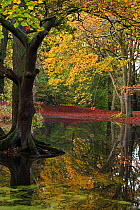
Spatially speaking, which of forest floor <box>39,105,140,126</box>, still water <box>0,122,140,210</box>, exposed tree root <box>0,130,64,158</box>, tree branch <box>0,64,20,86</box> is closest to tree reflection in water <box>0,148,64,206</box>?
still water <box>0,122,140,210</box>

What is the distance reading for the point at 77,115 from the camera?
3008cm

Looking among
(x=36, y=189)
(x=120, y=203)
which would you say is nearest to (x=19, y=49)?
(x=36, y=189)

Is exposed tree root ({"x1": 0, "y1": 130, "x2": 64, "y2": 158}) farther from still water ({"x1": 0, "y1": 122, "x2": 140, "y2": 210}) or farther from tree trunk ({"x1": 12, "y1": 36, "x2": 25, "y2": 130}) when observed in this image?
tree trunk ({"x1": 12, "y1": 36, "x2": 25, "y2": 130})

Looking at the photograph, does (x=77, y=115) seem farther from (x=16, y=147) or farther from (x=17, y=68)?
(x=16, y=147)

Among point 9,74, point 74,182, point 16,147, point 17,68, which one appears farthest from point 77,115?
point 74,182

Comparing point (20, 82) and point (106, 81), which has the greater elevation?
point (106, 81)

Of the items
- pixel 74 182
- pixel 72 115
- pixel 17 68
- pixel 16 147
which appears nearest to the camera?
pixel 74 182

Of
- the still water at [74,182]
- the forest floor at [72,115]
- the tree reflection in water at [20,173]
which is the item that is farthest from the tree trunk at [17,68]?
the forest floor at [72,115]

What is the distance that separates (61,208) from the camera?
14.1 ft

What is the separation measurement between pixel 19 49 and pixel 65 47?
1096 centimetres

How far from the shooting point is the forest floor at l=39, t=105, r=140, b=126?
83.1 feet

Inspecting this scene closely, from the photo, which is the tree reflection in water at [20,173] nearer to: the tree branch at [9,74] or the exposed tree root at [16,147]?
the exposed tree root at [16,147]

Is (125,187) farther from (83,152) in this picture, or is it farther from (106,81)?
(106,81)

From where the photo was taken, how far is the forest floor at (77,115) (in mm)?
25328
